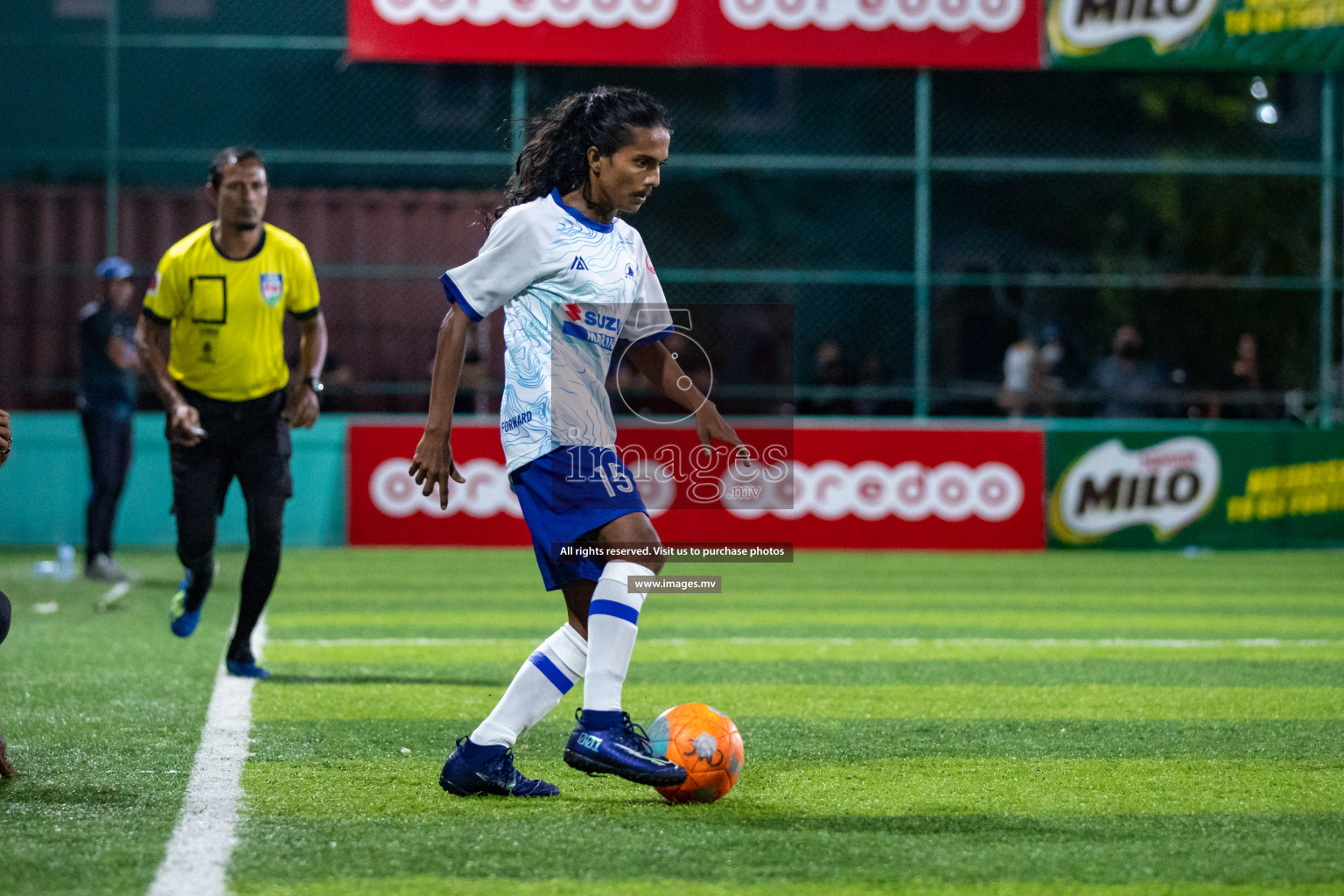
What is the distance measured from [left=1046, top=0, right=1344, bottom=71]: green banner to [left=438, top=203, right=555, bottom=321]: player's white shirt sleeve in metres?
12.9

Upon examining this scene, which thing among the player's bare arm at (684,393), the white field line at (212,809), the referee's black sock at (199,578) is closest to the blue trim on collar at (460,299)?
Result: the player's bare arm at (684,393)

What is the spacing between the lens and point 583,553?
448cm

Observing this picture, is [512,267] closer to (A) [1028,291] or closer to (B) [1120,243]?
(A) [1028,291]

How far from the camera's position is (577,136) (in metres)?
4.55

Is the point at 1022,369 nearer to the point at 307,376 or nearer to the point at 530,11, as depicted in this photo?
the point at 530,11

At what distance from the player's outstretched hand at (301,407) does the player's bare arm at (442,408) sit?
2692 millimetres

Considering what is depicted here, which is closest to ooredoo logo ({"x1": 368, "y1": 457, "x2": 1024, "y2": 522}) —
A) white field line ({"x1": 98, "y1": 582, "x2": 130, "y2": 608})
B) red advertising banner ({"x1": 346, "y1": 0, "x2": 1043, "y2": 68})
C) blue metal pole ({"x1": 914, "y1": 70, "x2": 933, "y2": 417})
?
blue metal pole ({"x1": 914, "y1": 70, "x2": 933, "y2": 417})

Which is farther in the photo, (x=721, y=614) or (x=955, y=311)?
(x=955, y=311)

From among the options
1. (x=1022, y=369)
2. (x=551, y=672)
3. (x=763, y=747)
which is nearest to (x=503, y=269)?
(x=551, y=672)

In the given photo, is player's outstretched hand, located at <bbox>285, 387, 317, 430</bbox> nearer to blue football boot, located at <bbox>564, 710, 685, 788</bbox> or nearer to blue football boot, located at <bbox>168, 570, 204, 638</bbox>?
blue football boot, located at <bbox>168, 570, 204, 638</bbox>

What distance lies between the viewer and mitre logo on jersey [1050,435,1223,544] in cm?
1511

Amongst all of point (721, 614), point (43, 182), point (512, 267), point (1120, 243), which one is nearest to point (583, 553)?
point (512, 267)

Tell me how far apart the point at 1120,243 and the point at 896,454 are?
1253 centimetres

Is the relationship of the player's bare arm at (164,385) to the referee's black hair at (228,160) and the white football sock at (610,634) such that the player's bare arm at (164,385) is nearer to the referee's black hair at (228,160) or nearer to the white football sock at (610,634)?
the referee's black hair at (228,160)
